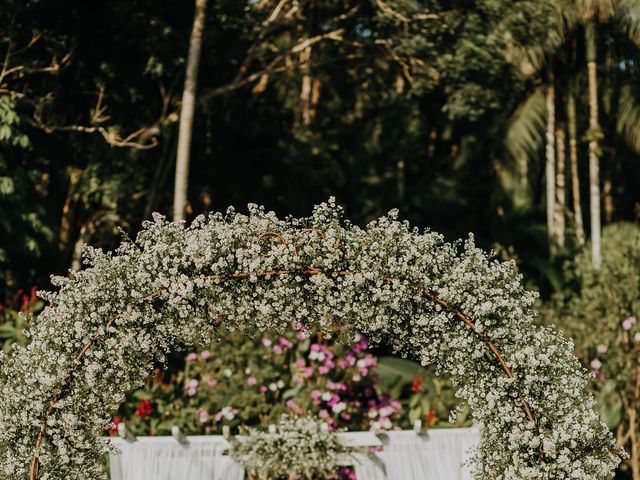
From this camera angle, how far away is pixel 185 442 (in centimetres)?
641

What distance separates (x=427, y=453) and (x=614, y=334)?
323 cm

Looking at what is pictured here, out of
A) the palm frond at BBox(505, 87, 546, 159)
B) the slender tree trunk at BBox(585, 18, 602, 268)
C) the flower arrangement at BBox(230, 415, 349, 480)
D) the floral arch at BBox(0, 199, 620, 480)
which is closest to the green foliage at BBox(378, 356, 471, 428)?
the flower arrangement at BBox(230, 415, 349, 480)

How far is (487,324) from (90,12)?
8.67 m

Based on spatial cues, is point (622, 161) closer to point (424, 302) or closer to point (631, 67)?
point (631, 67)

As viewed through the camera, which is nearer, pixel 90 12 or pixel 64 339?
pixel 64 339

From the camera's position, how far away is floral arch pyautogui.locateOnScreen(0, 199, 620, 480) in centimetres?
472

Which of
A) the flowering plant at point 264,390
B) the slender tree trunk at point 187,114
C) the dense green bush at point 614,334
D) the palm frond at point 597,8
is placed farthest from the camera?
the palm frond at point 597,8

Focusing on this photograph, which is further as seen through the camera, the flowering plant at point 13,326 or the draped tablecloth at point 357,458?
the flowering plant at point 13,326

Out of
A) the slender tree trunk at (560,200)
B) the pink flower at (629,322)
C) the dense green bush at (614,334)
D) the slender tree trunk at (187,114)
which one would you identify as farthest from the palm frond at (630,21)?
the slender tree trunk at (187,114)

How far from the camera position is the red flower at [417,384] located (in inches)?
327

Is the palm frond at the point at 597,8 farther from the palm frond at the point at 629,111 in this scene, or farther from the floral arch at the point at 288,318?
the floral arch at the point at 288,318

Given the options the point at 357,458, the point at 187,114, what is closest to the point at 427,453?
the point at 357,458

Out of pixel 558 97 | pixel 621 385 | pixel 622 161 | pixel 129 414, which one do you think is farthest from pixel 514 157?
pixel 129 414

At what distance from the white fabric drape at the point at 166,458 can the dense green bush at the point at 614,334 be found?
13.1 feet
